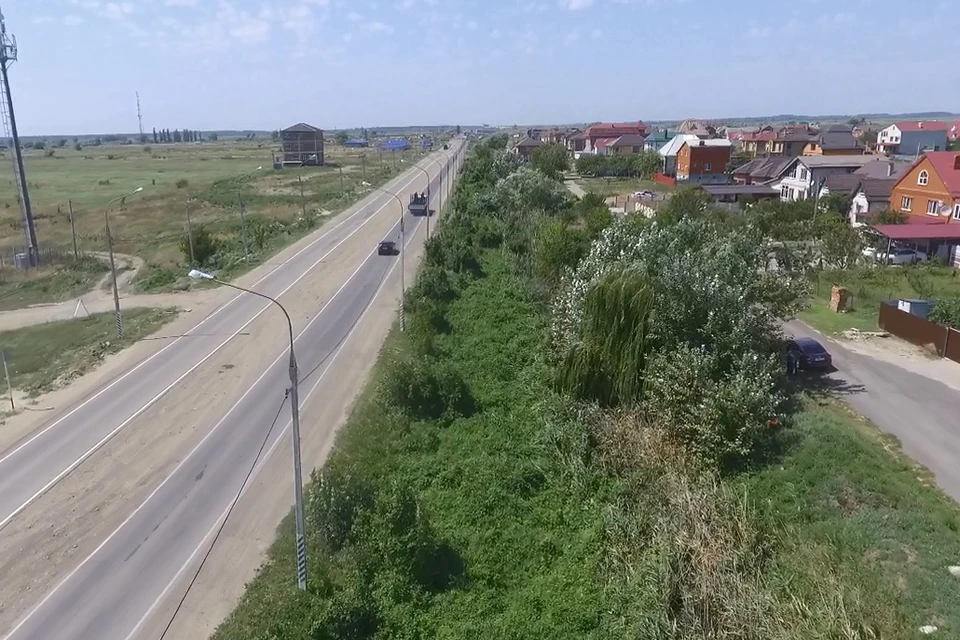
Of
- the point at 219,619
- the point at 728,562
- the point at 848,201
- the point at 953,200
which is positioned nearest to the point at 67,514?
the point at 219,619

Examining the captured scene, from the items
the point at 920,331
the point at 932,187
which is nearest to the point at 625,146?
the point at 932,187

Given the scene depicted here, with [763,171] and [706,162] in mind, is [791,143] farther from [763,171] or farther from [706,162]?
[763,171]

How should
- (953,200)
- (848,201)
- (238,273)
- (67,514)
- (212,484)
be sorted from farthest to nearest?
(848,201)
(953,200)
(238,273)
(212,484)
(67,514)

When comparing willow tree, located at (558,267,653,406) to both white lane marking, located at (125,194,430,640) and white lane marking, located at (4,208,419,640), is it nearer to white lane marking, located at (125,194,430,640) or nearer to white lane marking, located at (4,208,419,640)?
white lane marking, located at (125,194,430,640)

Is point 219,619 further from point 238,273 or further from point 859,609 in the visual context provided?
point 238,273

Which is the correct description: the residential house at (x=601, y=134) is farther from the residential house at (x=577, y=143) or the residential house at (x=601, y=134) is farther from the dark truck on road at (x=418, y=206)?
the dark truck on road at (x=418, y=206)

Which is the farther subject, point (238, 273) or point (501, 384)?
point (238, 273)
